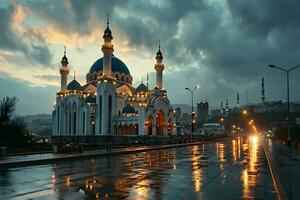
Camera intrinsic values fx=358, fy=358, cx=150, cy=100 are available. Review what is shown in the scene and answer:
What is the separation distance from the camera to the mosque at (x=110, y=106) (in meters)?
89.0

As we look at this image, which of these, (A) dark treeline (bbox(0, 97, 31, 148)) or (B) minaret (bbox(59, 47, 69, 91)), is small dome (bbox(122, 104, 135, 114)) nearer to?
(B) minaret (bbox(59, 47, 69, 91))

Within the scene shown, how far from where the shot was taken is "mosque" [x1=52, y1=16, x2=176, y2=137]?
8900 centimetres

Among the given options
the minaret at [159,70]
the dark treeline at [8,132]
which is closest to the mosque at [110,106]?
the minaret at [159,70]

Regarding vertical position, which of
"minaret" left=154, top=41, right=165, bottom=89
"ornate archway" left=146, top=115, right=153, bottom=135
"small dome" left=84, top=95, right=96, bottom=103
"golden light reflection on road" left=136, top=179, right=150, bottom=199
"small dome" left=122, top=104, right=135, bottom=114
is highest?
"minaret" left=154, top=41, right=165, bottom=89

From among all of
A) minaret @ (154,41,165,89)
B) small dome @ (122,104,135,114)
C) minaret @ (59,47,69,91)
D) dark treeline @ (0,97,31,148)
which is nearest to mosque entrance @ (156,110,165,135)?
small dome @ (122,104,135,114)

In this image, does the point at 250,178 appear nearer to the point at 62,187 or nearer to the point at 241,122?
the point at 62,187

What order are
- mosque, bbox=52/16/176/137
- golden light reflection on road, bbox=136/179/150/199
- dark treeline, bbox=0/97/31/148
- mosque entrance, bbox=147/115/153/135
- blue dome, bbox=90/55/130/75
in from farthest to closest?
blue dome, bbox=90/55/130/75 → mosque, bbox=52/16/176/137 → mosque entrance, bbox=147/115/153/135 → dark treeline, bbox=0/97/31/148 → golden light reflection on road, bbox=136/179/150/199

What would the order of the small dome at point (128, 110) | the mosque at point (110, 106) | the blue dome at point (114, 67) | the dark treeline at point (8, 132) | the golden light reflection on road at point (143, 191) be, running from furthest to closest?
1. the blue dome at point (114, 67)
2. the small dome at point (128, 110)
3. the mosque at point (110, 106)
4. the dark treeline at point (8, 132)
5. the golden light reflection on road at point (143, 191)

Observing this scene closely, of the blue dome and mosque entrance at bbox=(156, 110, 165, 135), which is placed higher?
the blue dome

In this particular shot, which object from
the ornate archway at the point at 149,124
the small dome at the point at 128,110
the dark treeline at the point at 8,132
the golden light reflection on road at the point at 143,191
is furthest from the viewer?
the small dome at the point at 128,110

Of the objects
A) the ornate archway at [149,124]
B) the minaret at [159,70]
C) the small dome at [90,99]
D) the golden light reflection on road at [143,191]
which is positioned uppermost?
the minaret at [159,70]

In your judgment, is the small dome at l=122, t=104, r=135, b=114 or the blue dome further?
the blue dome

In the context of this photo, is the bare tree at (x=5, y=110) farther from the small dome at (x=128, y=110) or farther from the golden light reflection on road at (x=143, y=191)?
the small dome at (x=128, y=110)

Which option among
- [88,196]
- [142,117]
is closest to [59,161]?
[88,196]
